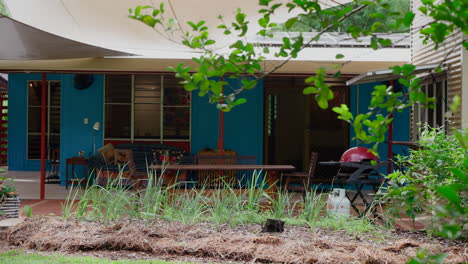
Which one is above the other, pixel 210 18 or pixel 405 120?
pixel 210 18

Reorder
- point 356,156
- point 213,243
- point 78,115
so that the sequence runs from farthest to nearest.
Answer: point 78,115, point 356,156, point 213,243

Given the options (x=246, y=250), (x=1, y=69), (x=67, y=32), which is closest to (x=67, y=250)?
(x=246, y=250)

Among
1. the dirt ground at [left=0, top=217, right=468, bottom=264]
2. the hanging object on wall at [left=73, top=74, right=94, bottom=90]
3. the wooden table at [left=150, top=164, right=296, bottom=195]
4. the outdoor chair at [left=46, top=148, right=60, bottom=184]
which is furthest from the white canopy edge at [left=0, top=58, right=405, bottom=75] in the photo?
the dirt ground at [left=0, top=217, right=468, bottom=264]

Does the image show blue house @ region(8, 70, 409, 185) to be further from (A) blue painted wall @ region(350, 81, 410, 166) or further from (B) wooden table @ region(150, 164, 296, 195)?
(B) wooden table @ region(150, 164, 296, 195)

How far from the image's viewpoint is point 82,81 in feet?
42.7

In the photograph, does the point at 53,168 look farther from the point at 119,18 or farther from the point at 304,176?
the point at 304,176

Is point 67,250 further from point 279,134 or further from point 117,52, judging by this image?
point 279,134

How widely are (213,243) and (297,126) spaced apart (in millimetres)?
7622

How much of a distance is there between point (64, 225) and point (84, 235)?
0.46 metres

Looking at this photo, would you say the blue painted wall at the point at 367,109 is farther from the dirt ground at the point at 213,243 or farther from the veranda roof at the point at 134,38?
the dirt ground at the point at 213,243

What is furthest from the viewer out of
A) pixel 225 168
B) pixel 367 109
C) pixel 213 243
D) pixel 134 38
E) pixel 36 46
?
pixel 367 109

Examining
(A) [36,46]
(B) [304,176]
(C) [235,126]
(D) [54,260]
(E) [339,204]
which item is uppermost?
(A) [36,46]

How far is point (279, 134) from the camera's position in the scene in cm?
1297

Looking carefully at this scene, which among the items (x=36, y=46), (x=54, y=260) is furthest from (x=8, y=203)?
(x=36, y=46)
